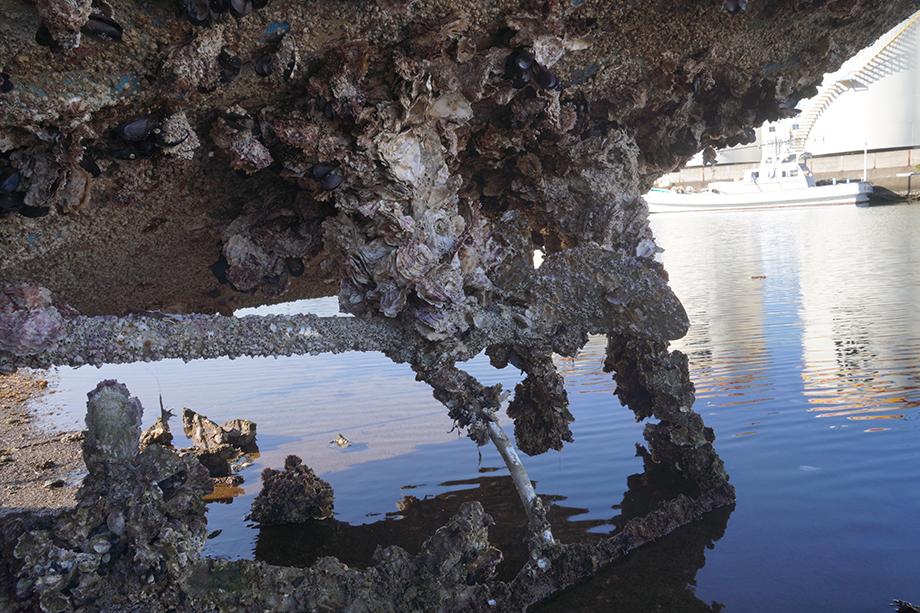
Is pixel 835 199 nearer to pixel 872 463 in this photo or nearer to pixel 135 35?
pixel 872 463

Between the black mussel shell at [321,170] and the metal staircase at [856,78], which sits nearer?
the black mussel shell at [321,170]

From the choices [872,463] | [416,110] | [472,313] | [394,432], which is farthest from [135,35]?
[872,463]

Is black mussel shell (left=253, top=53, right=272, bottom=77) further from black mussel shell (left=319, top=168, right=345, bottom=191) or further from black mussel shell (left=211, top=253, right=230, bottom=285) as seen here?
black mussel shell (left=211, top=253, right=230, bottom=285)

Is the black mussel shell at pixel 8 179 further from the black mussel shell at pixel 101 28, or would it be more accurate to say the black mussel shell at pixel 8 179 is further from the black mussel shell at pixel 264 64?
the black mussel shell at pixel 264 64

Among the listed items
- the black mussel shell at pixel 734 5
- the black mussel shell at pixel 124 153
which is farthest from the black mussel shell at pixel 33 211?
the black mussel shell at pixel 734 5

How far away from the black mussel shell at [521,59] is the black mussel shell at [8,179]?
237 centimetres

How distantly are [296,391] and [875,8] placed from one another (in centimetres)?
729

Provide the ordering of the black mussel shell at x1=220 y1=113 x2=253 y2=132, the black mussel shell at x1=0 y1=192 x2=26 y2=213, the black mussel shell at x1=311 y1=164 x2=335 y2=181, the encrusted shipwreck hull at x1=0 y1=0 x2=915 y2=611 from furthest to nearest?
the black mussel shell at x1=311 y1=164 x2=335 y2=181 < the black mussel shell at x1=220 y1=113 x2=253 y2=132 < the black mussel shell at x1=0 y1=192 x2=26 y2=213 < the encrusted shipwreck hull at x1=0 y1=0 x2=915 y2=611

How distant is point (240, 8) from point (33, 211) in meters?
1.39

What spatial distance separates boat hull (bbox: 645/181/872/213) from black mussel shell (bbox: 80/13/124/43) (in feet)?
97.1

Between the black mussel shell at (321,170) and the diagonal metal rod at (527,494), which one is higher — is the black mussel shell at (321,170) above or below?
above

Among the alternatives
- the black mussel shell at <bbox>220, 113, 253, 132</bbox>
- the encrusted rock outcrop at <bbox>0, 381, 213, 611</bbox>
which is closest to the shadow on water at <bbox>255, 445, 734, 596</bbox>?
the encrusted rock outcrop at <bbox>0, 381, 213, 611</bbox>

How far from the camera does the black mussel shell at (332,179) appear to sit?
3.22 meters

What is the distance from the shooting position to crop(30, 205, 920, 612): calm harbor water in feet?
11.8
